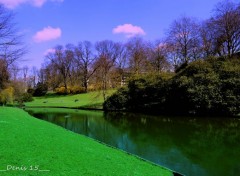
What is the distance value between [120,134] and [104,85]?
2997 centimetres

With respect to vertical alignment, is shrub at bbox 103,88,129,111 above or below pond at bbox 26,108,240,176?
above

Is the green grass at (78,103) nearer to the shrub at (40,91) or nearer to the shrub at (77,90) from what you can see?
the shrub at (77,90)

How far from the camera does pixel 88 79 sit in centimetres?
7012

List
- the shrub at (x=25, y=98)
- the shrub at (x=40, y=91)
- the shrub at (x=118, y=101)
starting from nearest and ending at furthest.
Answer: the shrub at (x=118, y=101), the shrub at (x=25, y=98), the shrub at (x=40, y=91)

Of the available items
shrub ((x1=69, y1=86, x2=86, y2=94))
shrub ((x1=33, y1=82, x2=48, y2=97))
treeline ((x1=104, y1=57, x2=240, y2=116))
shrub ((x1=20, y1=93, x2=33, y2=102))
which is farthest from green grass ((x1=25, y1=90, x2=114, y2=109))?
shrub ((x1=33, y1=82, x2=48, y2=97))

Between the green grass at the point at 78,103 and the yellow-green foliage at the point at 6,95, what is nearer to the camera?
the yellow-green foliage at the point at 6,95

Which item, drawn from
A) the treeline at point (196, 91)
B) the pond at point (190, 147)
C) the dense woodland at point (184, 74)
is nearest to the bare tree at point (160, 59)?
the dense woodland at point (184, 74)

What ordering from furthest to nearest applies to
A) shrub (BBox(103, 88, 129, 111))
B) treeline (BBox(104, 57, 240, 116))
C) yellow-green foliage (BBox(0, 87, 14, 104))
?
yellow-green foliage (BBox(0, 87, 14, 104)), shrub (BBox(103, 88, 129, 111)), treeline (BBox(104, 57, 240, 116))

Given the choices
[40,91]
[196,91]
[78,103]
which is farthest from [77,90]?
[196,91]

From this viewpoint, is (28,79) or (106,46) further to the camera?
(28,79)

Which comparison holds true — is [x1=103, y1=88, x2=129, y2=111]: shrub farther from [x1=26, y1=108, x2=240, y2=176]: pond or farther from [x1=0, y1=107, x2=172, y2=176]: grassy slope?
[x1=0, y1=107, x2=172, y2=176]: grassy slope

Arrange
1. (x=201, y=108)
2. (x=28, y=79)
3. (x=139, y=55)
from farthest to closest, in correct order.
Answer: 1. (x=28, y=79)
2. (x=139, y=55)
3. (x=201, y=108)

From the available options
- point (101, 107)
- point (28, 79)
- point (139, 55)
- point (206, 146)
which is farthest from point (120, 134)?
point (28, 79)

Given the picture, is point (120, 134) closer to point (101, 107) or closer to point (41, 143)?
point (41, 143)
